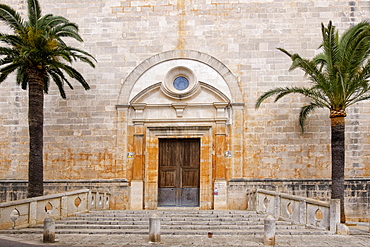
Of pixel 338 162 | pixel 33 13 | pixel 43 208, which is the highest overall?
pixel 33 13

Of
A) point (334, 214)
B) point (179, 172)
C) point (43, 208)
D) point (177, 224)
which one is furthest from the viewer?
point (179, 172)

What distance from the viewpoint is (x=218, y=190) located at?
58.6 feet

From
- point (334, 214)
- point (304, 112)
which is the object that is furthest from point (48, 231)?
point (304, 112)

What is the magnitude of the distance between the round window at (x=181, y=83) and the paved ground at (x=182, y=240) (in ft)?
25.0

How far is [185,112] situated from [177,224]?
578cm

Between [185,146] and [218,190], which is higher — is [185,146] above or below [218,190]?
above

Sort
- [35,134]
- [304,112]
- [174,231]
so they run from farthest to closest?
1. [304,112]
2. [35,134]
3. [174,231]

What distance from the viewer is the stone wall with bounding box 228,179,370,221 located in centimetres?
1744

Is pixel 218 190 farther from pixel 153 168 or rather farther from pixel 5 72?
pixel 5 72

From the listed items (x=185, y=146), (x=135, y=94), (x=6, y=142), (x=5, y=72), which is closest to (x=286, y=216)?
(x=185, y=146)

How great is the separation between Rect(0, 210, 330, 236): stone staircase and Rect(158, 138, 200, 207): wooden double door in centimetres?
306

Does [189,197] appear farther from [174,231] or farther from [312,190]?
[174,231]

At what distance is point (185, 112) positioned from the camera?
18.5 meters

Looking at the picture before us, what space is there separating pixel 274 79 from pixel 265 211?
5.33 meters
